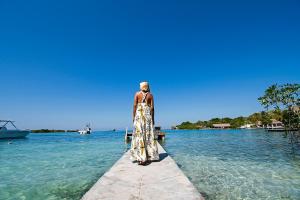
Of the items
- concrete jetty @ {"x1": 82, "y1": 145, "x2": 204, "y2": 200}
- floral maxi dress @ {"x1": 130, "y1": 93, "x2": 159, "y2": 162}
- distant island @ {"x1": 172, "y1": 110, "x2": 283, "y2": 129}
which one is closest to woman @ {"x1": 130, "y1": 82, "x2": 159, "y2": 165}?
floral maxi dress @ {"x1": 130, "y1": 93, "x2": 159, "y2": 162}

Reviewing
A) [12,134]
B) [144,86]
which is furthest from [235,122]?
[144,86]

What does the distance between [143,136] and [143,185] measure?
2373mm

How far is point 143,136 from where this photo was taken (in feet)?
22.4

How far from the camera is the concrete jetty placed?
3.80m

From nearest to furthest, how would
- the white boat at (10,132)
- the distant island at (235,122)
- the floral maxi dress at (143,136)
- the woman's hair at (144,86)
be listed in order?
the floral maxi dress at (143,136) → the woman's hair at (144,86) → the white boat at (10,132) → the distant island at (235,122)

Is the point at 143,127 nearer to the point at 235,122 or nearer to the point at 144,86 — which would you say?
the point at 144,86

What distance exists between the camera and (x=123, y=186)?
14.6 feet

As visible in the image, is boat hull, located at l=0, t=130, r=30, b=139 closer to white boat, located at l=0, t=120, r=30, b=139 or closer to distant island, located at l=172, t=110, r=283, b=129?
white boat, located at l=0, t=120, r=30, b=139

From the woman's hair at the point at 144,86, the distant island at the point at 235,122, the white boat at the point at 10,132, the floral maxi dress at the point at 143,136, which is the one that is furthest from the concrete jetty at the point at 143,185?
the distant island at the point at 235,122

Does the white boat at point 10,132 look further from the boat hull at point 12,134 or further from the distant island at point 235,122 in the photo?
the distant island at point 235,122

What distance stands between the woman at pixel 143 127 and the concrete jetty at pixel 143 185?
2.63ft

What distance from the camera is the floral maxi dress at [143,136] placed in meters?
6.79

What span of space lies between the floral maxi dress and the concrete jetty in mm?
766

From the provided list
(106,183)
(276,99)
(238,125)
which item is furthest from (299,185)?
(238,125)
